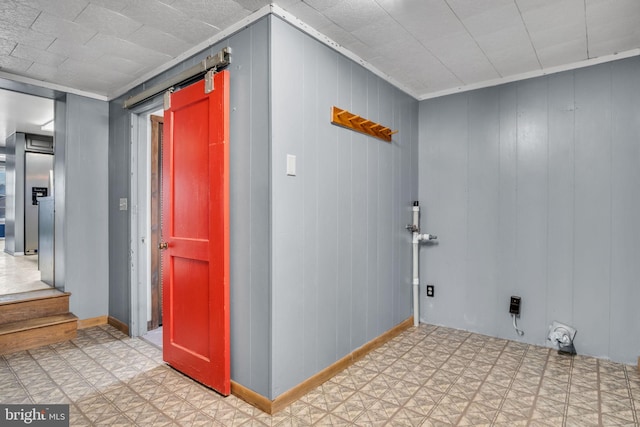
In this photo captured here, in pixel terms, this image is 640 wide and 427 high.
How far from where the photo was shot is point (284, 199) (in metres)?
2.07

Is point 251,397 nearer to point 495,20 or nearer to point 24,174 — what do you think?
point 495,20

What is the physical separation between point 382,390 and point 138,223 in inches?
103

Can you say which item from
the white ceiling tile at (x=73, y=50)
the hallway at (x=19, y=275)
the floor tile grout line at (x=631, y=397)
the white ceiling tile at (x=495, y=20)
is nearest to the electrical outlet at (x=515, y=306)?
the floor tile grout line at (x=631, y=397)

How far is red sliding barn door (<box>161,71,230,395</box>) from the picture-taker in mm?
2168

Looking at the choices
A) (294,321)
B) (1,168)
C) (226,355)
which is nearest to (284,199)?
(294,321)

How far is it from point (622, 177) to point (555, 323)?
4.22 feet

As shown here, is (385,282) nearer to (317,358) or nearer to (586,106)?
(317,358)

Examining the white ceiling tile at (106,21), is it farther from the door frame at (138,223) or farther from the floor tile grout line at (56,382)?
the floor tile grout line at (56,382)

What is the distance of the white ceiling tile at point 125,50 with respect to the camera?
2404 mm

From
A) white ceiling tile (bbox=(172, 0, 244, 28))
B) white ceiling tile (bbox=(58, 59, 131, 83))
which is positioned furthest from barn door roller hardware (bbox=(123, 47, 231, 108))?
white ceiling tile (bbox=(58, 59, 131, 83))

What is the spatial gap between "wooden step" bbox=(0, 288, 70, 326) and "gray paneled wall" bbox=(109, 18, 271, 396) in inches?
90.1

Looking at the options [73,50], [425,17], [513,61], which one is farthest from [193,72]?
[513,61]

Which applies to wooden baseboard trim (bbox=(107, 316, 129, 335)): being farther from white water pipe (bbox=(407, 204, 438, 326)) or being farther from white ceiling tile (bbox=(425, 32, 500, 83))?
white ceiling tile (bbox=(425, 32, 500, 83))

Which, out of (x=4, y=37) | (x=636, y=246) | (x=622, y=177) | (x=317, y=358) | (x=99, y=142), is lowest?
(x=317, y=358)
